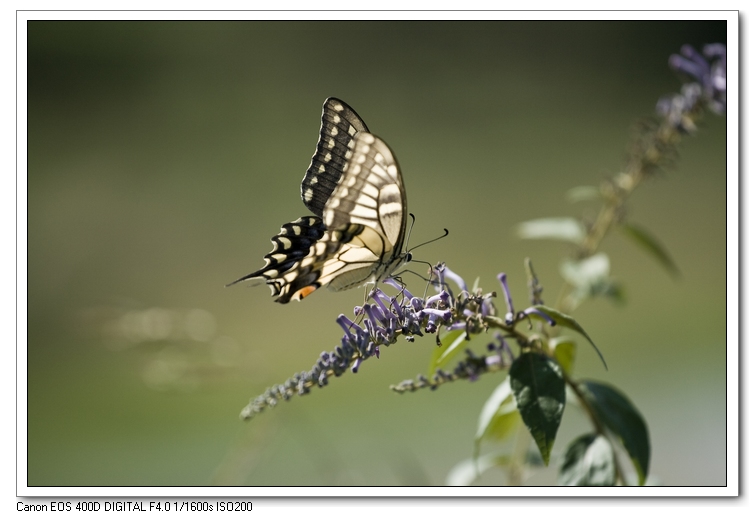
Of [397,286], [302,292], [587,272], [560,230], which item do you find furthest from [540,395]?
[560,230]

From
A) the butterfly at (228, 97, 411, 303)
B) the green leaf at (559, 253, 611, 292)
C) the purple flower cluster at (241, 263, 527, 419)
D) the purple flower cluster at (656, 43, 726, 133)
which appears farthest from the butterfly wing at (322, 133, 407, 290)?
the purple flower cluster at (656, 43, 726, 133)

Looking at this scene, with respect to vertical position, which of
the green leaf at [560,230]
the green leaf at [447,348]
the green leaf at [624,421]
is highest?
the green leaf at [560,230]

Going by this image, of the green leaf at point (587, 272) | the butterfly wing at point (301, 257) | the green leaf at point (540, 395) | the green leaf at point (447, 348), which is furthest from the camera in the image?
the green leaf at point (587, 272)

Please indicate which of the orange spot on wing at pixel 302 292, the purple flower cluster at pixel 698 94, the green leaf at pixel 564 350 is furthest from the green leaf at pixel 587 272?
the orange spot on wing at pixel 302 292

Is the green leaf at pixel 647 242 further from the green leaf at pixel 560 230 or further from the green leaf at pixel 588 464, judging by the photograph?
the green leaf at pixel 588 464

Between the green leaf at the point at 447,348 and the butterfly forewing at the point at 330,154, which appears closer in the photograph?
the green leaf at the point at 447,348

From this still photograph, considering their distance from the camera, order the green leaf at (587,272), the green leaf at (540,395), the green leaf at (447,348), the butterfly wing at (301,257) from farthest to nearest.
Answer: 1. the green leaf at (587,272)
2. the butterfly wing at (301,257)
3. the green leaf at (447,348)
4. the green leaf at (540,395)
